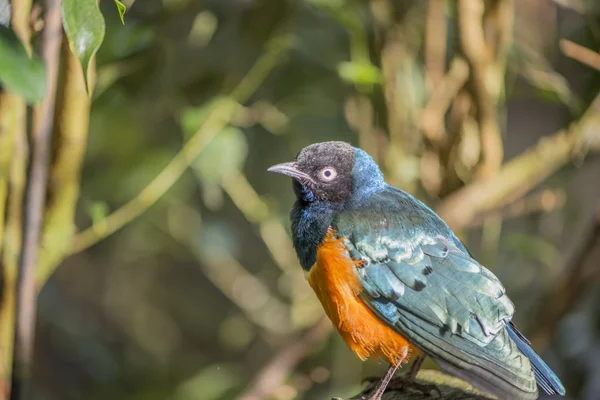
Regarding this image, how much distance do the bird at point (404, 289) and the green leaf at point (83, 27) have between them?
0.70 meters

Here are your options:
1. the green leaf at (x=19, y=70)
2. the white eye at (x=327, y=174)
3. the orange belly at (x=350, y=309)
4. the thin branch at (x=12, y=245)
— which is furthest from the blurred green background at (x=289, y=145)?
the green leaf at (x=19, y=70)

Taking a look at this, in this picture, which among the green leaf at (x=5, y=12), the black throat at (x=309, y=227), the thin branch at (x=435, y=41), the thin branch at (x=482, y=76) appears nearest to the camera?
the green leaf at (x=5, y=12)

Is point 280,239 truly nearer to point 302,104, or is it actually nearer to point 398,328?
point 302,104

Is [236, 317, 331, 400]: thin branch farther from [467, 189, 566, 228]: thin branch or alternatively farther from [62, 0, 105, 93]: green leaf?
[62, 0, 105, 93]: green leaf

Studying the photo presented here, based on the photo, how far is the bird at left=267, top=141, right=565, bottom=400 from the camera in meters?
1.97

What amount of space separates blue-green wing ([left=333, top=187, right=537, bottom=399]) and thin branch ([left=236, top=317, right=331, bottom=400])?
0.77 metres

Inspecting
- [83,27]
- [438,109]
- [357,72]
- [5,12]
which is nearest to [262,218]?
[438,109]

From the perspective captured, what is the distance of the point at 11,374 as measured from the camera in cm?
225

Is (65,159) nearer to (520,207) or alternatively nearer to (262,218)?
(262,218)

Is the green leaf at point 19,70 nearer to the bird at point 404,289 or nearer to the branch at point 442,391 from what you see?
the bird at point 404,289

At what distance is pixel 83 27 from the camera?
1.54 metres

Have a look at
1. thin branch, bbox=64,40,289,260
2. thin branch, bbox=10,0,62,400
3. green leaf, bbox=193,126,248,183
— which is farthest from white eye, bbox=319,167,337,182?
thin branch, bbox=10,0,62,400

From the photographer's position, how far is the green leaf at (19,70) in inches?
62.4

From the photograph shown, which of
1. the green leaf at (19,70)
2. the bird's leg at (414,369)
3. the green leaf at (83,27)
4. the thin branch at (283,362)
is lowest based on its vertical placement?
the thin branch at (283,362)
